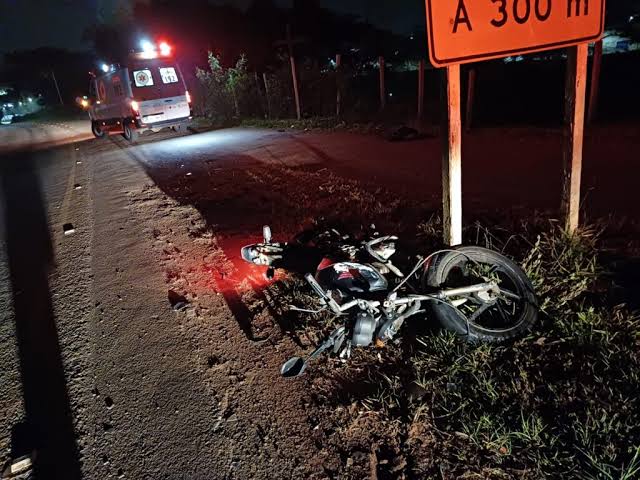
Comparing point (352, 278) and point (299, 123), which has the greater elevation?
point (299, 123)

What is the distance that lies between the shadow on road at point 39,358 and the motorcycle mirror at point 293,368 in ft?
4.10

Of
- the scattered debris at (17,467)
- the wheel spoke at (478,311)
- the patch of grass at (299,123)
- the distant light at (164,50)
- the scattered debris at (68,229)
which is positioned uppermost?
the distant light at (164,50)

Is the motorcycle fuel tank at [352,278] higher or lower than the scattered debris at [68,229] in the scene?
higher

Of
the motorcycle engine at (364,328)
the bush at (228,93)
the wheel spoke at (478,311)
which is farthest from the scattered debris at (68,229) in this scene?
the bush at (228,93)

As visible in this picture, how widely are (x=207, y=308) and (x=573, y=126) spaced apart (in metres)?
3.39

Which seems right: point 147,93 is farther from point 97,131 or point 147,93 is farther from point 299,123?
point 97,131

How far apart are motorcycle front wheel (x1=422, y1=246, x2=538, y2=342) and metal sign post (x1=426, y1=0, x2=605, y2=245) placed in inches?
15.0

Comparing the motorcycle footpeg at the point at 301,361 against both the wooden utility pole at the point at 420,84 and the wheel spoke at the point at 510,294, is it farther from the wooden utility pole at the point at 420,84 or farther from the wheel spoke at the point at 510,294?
the wooden utility pole at the point at 420,84

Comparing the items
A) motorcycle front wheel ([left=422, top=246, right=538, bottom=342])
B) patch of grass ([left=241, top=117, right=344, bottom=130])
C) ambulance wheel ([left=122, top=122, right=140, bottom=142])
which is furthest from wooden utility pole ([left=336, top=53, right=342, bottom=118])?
motorcycle front wheel ([left=422, top=246, right=538, bottom=342])

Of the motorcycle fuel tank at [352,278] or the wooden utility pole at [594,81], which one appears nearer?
the motorcycle fuel tank at [352,278]

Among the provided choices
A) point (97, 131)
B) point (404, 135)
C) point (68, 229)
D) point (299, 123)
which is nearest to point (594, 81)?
point (404, 135)

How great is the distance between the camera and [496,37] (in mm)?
2697

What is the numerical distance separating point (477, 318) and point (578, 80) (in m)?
2.00

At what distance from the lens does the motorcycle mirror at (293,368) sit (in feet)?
8.79
